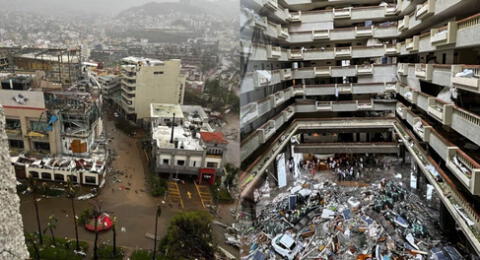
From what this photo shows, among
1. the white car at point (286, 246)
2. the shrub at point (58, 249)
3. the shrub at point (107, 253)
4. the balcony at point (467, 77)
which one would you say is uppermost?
the balcony at point (467, 77)

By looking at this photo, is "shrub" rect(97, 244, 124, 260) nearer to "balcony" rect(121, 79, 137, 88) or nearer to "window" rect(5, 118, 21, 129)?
"window" rect(5, 118, 21, 129)

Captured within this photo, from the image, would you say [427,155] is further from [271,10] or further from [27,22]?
[27,22]

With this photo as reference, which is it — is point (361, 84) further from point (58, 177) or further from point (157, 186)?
point (58, 177)

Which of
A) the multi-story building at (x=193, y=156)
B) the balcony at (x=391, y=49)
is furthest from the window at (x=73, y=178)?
the balcony at (x=391, y=49)

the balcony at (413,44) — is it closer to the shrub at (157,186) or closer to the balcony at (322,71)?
the balcony at (322,71)

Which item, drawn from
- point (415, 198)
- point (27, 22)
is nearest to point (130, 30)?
point (27, 22)

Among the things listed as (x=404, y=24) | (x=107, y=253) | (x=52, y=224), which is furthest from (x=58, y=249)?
(x=404, y=24)
